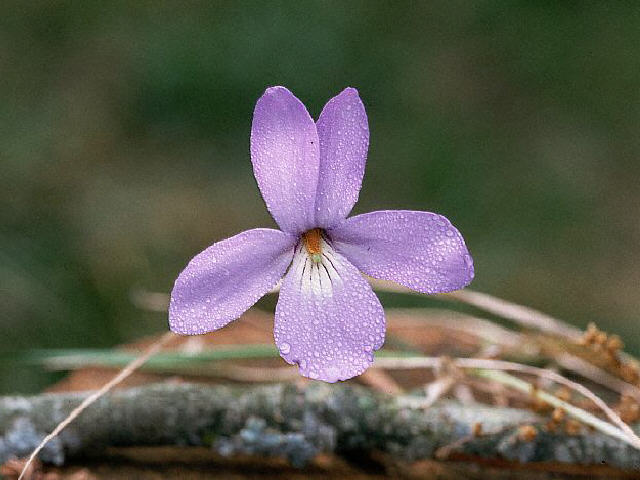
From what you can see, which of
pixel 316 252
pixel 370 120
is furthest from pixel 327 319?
pixel 370 120

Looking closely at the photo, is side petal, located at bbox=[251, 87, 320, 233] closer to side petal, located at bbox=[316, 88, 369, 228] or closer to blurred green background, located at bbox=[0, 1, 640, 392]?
side petal, located at bbox=[316, 88, 369, 228]

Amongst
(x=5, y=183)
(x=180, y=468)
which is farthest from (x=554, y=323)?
(x=5, y=183)

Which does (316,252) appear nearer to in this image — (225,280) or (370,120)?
(225,280)

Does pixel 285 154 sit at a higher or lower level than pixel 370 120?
lower

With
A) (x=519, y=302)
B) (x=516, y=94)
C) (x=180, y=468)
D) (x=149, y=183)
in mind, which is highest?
(x=516, y=94)

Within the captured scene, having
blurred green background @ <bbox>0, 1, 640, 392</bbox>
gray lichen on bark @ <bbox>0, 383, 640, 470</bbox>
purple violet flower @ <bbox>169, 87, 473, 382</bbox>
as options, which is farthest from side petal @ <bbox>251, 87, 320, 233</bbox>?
blurred green background @ <bbox>0, 1, 640, 392</bbox>

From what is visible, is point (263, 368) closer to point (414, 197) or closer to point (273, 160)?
point (273, 160)

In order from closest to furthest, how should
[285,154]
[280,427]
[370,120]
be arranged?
[285,154]
[280,427]
[370,120]
